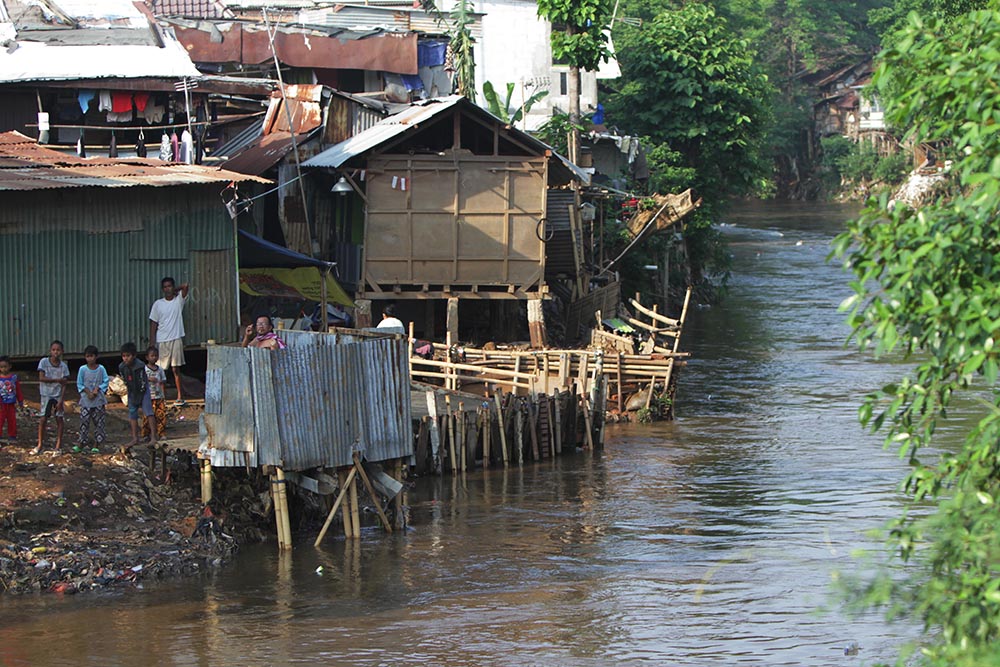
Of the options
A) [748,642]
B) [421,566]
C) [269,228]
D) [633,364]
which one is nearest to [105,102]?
[269,228]

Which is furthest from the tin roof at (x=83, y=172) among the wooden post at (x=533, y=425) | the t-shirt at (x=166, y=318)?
the wooden post at (x=533, y=425)

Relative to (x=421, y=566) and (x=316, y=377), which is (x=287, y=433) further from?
(x=421, y=566)

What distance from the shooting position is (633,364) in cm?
2202

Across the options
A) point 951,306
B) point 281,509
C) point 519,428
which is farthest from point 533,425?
point 951,306

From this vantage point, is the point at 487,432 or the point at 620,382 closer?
the point at 487,432

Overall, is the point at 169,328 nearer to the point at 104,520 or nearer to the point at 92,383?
the point at 92,383

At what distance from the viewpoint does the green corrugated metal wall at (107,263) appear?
16797 millimetres

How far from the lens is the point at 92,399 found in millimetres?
14805

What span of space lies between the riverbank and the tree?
1861 centimetres

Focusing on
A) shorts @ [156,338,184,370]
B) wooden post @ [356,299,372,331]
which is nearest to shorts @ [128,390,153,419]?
shorts @ [156,338,184,370]

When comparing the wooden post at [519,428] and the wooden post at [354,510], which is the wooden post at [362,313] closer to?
the wooden post at [519,428]

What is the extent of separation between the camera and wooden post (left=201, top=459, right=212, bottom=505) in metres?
14.0

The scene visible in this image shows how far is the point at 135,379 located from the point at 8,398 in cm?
135

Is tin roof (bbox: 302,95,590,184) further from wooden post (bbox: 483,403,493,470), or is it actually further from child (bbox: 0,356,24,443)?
child (bbox: 0,356,24,443)
